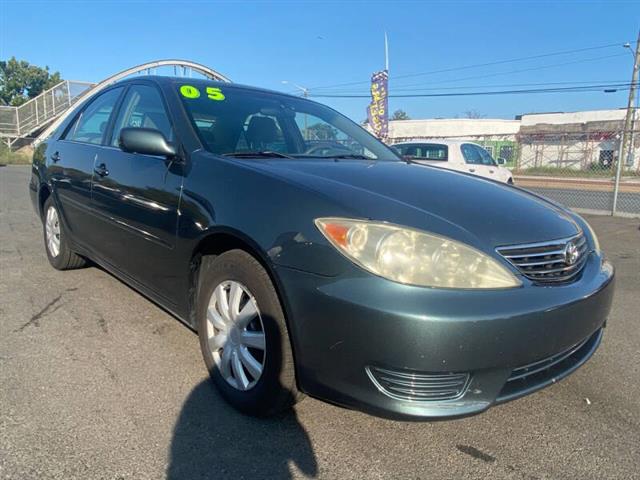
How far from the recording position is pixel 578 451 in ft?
6.97

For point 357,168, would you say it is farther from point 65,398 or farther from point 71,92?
point 71,92

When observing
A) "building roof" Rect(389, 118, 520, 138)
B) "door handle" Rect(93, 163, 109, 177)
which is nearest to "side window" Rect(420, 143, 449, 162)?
"door handle" Rect(93, 163, 109, 177)

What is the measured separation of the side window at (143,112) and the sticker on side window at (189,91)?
0.15m

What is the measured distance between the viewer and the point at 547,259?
212 cm

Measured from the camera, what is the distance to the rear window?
11364 millimetres

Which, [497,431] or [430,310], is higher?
[430,310]

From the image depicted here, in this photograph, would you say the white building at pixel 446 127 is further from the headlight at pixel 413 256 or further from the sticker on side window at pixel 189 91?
the headlight at pixel 413 256

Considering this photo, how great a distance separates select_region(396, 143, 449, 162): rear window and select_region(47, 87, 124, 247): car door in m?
8.19

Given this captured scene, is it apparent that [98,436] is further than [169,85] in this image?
No

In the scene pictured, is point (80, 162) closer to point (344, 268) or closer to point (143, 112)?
point (143, 112)

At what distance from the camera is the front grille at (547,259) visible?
2014 mm

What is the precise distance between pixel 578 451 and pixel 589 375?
0.85m

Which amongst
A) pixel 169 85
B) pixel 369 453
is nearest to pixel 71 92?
pixel 169 85

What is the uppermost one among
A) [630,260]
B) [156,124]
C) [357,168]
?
[156,124]
